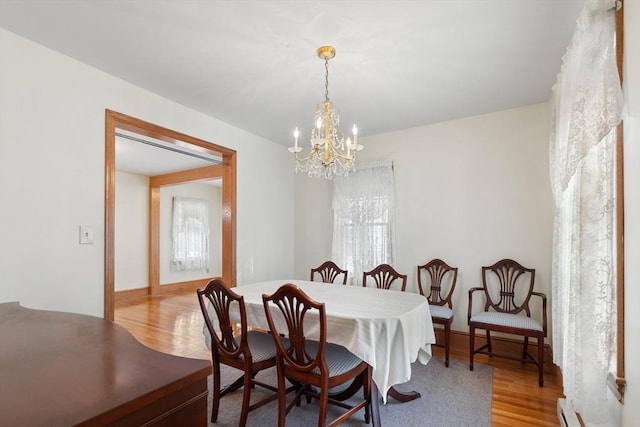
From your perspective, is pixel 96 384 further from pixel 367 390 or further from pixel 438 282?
pixel 438 282

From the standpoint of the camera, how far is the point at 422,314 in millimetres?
2199

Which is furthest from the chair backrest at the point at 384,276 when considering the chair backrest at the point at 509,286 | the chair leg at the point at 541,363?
the chair leg at the point at 541,363

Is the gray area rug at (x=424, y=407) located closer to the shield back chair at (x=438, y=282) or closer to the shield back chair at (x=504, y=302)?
the shield back chair at (x=504, y=302)

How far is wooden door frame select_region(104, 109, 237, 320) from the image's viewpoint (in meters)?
2.50

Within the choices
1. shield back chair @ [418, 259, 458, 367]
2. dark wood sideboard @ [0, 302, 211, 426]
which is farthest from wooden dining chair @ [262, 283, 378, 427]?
shield back chair @ [418, 259, 458, 367]

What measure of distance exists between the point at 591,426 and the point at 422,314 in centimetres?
98

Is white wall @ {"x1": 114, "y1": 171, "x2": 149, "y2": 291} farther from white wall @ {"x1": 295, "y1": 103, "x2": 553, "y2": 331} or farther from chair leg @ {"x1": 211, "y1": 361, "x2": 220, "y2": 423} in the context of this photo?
chair leg @ {"x1": 211, "y1": 361, "x2": 220, "y2": 423}

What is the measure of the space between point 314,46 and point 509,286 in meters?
2.87

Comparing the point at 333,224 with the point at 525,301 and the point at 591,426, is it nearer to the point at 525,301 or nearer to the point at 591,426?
the point at 525,301

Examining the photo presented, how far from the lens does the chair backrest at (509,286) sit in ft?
10.3

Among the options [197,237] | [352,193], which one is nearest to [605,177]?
[352,193]

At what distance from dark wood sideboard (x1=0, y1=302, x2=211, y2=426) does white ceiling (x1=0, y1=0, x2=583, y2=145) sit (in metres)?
1.75

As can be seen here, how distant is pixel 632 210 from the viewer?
4.15 ft

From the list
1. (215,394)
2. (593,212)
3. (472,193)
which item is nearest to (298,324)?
(215,394)
